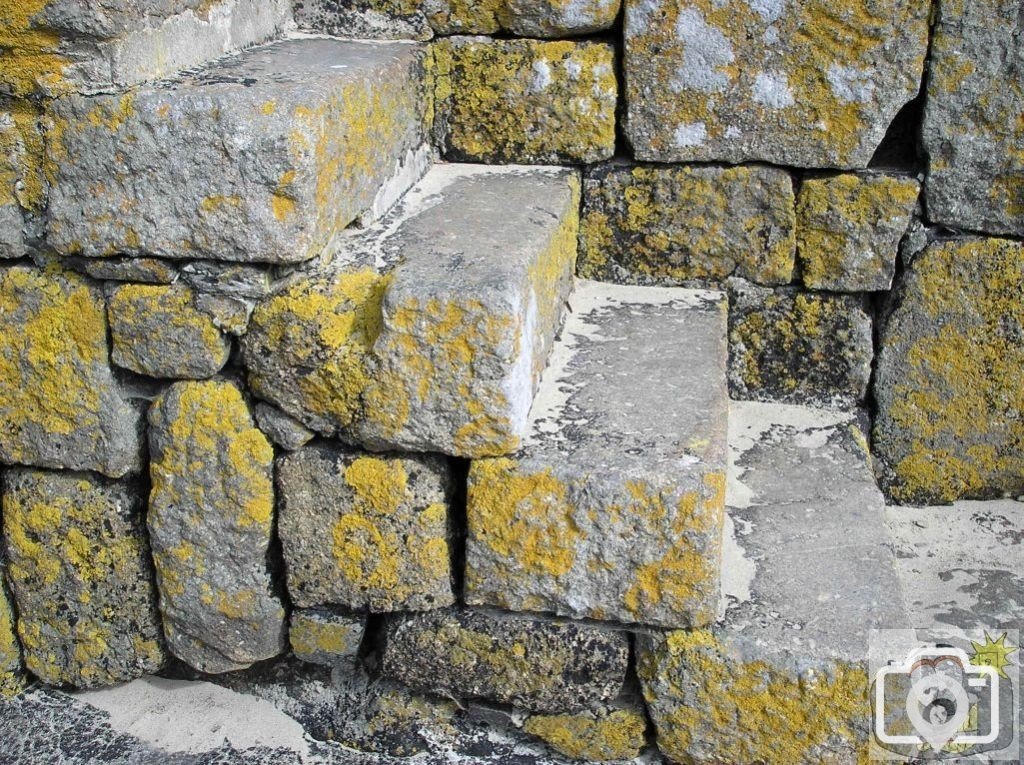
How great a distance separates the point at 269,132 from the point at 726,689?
56.7 inches

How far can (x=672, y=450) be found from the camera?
228 centimetres

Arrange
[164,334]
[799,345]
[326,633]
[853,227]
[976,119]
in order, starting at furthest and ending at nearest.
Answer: [799,345] → [853,227] → [976,119] → [326,633] → [164,334]

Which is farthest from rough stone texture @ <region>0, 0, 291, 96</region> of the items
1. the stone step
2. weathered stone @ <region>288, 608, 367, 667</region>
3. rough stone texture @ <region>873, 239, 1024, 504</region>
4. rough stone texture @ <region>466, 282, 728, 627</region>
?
rough stone texture @ <region>873, 239, 1024, 504</region>

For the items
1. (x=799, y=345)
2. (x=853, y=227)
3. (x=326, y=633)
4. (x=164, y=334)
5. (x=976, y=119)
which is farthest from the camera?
(x=799, y=345)

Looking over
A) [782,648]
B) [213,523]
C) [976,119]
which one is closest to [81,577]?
[213,523]

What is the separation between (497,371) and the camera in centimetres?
220

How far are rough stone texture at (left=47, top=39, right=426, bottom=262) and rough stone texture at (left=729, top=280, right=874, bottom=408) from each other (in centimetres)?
131

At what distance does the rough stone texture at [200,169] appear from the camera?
2217mm

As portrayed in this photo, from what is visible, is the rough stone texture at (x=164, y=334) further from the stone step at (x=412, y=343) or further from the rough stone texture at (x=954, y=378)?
the rough stone texture at (x=954, y=378)

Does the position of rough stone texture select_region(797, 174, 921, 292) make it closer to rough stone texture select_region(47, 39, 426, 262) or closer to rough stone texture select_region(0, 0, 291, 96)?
rough stone texture select_region(47, 39, 426, 262)

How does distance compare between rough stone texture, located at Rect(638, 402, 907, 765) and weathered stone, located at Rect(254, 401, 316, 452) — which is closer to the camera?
rough stone texture, located at Rect(638, 402, 907, 765)

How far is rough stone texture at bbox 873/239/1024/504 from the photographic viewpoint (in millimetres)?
3023

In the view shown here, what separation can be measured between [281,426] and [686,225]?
1.33m

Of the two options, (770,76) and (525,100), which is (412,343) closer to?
(525,100)
